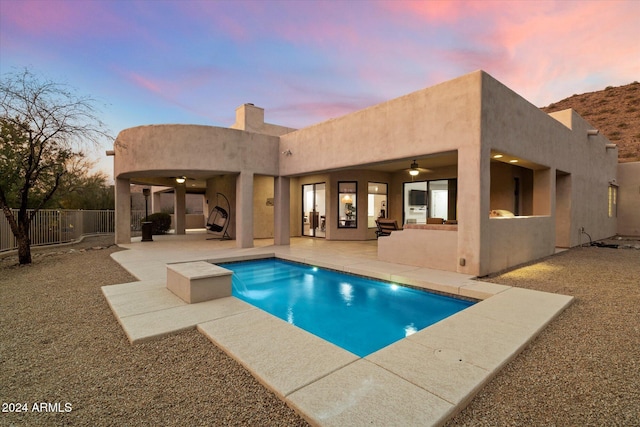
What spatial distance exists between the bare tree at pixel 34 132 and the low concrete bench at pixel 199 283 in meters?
6.40

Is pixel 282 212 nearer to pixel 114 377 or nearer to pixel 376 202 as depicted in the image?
pixel 376 202

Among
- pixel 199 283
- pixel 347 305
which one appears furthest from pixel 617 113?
pixel 199 283

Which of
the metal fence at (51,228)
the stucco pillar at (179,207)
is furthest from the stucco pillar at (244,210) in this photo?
the stucco pillar at (179,207)

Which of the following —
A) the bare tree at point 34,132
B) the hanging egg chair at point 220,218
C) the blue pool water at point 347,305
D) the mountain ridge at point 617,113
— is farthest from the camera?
the mountain ridge at point 617,113

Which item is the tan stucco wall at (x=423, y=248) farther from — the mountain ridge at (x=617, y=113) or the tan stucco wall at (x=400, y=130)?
the mountain ridge at (x=617, y=113)

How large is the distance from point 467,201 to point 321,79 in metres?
13.4

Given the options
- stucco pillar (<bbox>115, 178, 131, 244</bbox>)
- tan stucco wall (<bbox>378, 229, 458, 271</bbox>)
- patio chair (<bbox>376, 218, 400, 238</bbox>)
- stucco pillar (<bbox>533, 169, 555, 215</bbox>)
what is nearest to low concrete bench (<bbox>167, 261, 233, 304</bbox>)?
tan stucco wall (<bbox>378, 229, 458, 271</bbox>)

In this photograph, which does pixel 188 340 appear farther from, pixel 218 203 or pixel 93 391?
pixel 218 203

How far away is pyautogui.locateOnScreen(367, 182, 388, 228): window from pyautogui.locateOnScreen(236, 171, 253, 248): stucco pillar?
5.39 m

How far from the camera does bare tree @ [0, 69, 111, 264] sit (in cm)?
784

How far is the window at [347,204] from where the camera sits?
1317 centimetres

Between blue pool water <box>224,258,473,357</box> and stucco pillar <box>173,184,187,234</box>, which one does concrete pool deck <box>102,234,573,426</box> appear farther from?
stucco pillar <box>173,184,187,234</box>

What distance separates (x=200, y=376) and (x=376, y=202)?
459 inches

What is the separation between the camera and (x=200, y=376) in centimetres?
251
